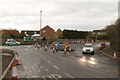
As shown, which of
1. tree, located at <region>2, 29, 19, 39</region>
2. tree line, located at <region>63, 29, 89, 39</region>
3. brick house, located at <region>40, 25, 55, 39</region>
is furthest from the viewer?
brick house, located at <region>40, 25, 55, 39</region>

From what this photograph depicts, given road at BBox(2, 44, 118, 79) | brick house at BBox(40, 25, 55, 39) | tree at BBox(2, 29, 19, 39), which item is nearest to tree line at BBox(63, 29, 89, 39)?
brick house at BBox(40, 25, 55, 39)

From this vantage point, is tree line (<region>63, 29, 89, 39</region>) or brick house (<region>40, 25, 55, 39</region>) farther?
brick house (<region>40, 25, 55, 39</region>)

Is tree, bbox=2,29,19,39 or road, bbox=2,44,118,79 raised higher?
tree, bbox=2,29,19,39

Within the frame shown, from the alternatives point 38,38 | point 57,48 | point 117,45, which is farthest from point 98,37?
point 117,45

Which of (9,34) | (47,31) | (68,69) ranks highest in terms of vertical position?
(47,31)

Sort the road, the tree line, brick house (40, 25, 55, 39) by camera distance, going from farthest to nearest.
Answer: brick house (40, 25, 55, 39)
the tree line
the road

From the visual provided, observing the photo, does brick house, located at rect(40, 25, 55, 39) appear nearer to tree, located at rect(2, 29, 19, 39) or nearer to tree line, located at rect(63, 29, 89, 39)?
tree line, located at rect(63, 29, 89, 39)

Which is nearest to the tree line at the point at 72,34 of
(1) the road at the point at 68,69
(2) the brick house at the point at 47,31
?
(2) the brick house at the point at 47,31

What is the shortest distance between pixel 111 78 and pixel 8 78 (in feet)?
18.5

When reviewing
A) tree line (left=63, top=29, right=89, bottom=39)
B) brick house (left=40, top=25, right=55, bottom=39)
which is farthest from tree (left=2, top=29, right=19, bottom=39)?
tree line (left=63, top=29, right=89, bottom=39)

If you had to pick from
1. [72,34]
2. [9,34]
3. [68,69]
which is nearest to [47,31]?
[72,34]

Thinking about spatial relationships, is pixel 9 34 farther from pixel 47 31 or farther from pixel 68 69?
pixel 68 69

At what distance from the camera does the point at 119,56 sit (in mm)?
33656

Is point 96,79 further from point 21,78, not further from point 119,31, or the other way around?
point 119,31
